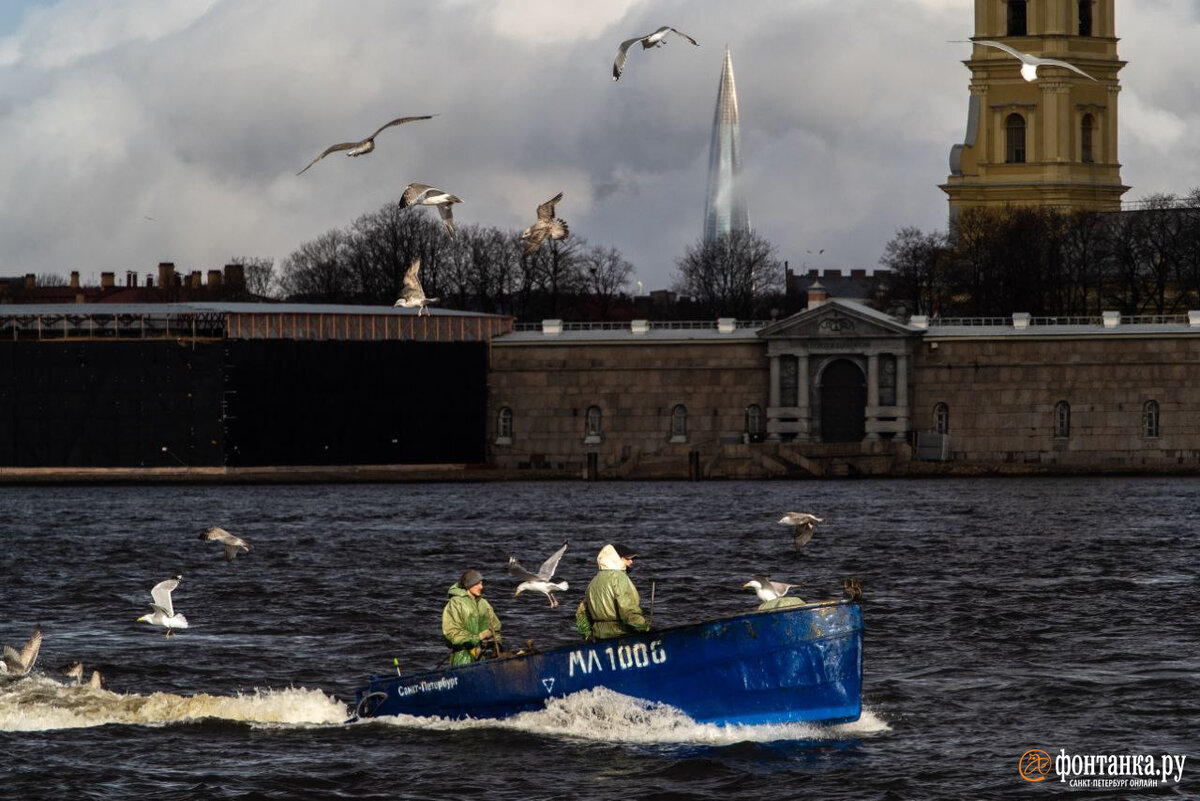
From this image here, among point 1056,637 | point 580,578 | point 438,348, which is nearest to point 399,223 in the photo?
point 438,348

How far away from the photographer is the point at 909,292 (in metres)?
121

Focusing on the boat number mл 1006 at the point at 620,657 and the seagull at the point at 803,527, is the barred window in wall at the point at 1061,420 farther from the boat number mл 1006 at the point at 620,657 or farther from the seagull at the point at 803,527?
the boat number mл 1006 at the point at 620,657

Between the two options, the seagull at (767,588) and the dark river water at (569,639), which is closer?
the dark river water at (569,639)

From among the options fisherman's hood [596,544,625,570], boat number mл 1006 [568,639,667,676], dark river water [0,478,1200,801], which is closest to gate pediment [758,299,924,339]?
dark river water [0,478,1200,801]

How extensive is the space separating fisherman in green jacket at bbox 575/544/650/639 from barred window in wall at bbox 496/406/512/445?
79.9 metres

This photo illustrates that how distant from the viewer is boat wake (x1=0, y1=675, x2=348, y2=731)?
96.6 feet

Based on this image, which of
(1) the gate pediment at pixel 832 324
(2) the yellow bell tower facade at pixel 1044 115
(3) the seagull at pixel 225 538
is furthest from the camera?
(2) the yellow bell tower facade at pixel 1044 115

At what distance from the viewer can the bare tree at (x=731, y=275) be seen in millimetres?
127438

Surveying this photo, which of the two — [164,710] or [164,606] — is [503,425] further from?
[164,710]

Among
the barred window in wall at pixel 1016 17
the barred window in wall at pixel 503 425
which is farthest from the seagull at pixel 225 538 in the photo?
the barred window in wall at pixel 1016 17

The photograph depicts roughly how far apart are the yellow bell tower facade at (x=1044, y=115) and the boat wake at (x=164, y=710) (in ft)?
325

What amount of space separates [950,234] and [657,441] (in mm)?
26480

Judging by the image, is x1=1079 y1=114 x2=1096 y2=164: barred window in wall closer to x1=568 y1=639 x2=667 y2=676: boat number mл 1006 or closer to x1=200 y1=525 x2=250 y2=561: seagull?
x1=200 y1=525 x2=250 y2=561: seagull

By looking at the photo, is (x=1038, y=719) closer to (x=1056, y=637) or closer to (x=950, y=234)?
(x=1056, y=637)
